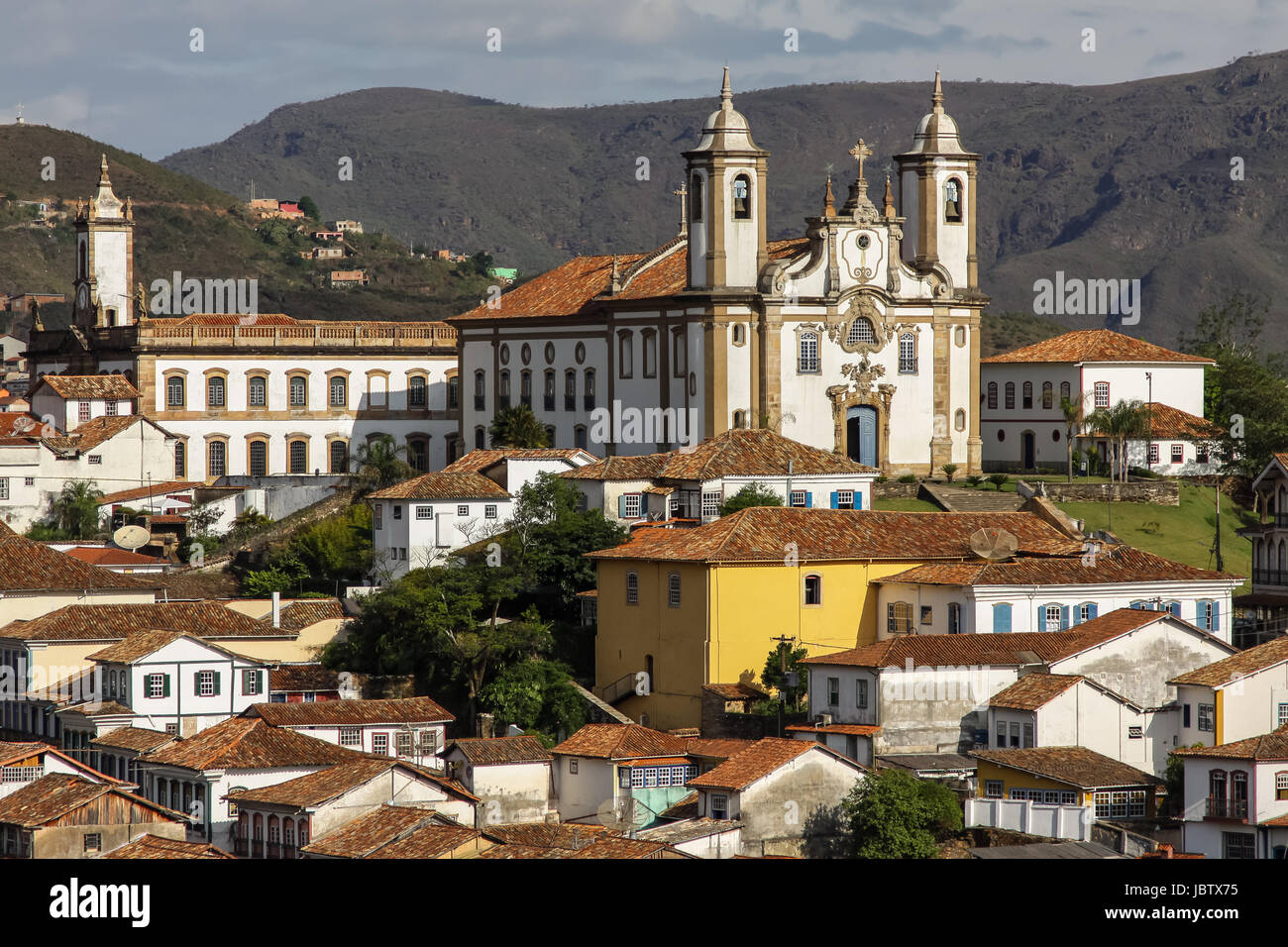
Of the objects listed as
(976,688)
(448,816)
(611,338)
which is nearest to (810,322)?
(611,338)

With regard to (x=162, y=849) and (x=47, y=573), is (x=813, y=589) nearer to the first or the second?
(x=162, y=849)

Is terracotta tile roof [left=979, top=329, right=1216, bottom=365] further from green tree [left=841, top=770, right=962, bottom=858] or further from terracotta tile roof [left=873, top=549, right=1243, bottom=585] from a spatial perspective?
green tree [left=841, top=770, right=962, bottom=858]

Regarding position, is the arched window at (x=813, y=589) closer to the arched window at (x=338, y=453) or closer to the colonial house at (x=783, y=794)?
the colonial house at (x=783, y=794)

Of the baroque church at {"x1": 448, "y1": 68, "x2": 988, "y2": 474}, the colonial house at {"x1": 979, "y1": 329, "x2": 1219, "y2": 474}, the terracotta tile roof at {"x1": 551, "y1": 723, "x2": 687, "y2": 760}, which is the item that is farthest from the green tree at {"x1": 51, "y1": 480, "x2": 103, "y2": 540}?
the terracotta tile roof at {"x1": 551, "y1": 723, "x2": 687, "y2": 760}

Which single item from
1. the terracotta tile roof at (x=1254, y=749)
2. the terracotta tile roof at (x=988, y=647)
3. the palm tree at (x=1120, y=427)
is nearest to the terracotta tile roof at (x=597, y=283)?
the palm tree at (x=1120, y=427)

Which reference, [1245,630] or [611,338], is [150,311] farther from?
[1245,630]

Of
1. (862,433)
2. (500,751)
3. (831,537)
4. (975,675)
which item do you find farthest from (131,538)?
(975,675)

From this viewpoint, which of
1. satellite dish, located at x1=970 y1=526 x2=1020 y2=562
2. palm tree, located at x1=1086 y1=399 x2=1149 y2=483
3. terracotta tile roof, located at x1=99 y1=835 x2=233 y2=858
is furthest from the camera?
palm tree, located at x1=1086 y1=399 x2=1149 y2=483

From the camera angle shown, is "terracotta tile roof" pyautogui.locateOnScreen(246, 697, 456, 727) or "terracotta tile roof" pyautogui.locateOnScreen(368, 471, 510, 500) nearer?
"terracotta tile roof" pyautogui.locateOnScreen(246, 697, 456, 727)
